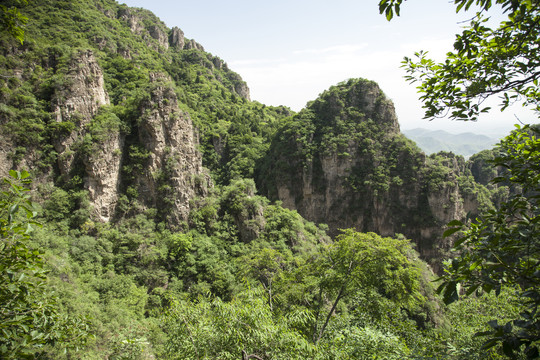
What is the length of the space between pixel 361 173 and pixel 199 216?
2729 centimetres

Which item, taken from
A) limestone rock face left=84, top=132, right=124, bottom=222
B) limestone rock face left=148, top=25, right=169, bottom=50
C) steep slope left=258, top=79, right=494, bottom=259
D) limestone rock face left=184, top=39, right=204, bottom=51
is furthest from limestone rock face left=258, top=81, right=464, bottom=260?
limestone rock face left=184, top=39, right=204, bottom=51

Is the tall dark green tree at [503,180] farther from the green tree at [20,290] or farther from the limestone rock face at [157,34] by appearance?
the limestone rock face at [157,34]

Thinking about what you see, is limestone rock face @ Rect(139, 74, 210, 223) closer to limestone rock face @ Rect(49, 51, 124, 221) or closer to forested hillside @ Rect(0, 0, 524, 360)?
forested hillside @ Rect(0, 0, 524, 360)

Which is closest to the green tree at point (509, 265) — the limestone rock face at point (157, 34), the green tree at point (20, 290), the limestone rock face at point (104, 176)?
the green tree at point (20, 290)

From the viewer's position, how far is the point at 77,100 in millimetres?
23797

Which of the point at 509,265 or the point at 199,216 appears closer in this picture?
the point at 509,265

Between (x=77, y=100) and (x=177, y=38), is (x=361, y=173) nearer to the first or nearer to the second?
(x=77, y=100)

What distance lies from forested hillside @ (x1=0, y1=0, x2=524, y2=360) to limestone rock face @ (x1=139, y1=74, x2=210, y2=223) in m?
0.14

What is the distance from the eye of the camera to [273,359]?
5.02 meters

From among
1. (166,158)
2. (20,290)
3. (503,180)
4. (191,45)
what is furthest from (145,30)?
(503,180)

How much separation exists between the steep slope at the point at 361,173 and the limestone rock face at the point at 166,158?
780 inches

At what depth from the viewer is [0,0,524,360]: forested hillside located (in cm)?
560

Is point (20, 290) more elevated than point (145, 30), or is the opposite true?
point (145, 30)

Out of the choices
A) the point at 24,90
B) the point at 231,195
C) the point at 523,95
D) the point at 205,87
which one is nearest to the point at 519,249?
the point at 523,95
